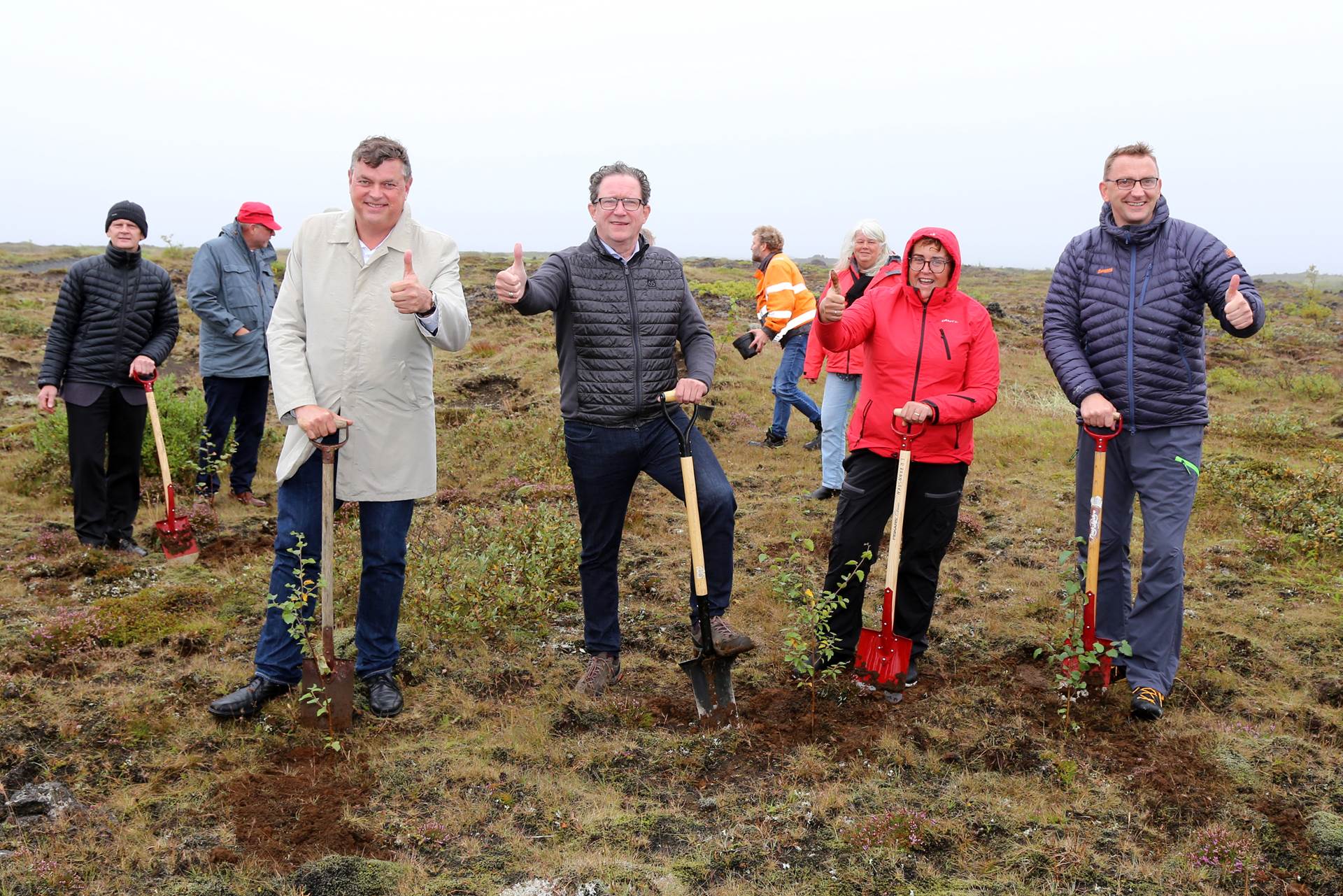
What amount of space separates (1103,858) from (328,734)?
3.17m

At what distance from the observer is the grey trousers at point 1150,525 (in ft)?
14.2

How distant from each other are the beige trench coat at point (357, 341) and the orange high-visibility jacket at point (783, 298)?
462 cm

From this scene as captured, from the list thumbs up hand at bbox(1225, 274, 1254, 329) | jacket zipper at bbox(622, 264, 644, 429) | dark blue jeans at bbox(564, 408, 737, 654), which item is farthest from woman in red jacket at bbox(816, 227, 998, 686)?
thumbs up hand at bbox(1225, 274, 1254, 329)

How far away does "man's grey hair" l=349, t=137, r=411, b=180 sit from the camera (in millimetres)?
3932

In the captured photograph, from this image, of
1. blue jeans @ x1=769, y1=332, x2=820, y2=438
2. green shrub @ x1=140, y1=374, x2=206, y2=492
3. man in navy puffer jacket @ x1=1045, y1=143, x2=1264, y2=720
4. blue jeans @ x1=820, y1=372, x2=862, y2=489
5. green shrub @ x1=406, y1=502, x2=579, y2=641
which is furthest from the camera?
blue jeans @ x1=769, y1=332, x2=820, y2=438

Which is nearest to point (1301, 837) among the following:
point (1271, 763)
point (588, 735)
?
point (1271, 763)

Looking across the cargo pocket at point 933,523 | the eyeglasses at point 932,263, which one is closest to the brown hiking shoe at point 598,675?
the cargo pocket at point 933,523

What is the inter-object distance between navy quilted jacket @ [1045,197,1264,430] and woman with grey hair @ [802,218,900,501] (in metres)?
2.01

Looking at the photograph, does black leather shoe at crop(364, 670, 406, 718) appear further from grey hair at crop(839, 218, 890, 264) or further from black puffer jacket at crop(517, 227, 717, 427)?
grey hair at crop(839, 218, 890, 264)

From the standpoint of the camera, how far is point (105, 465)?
6.93 m

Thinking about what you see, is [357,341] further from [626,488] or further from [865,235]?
[865,235]

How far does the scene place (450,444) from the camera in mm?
9930

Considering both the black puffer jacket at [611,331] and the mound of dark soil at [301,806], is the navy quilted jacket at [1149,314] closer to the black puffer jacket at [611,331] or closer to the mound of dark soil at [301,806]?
the black puffer jacket at [611,331]

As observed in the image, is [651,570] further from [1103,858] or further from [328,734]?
[1103,858]
